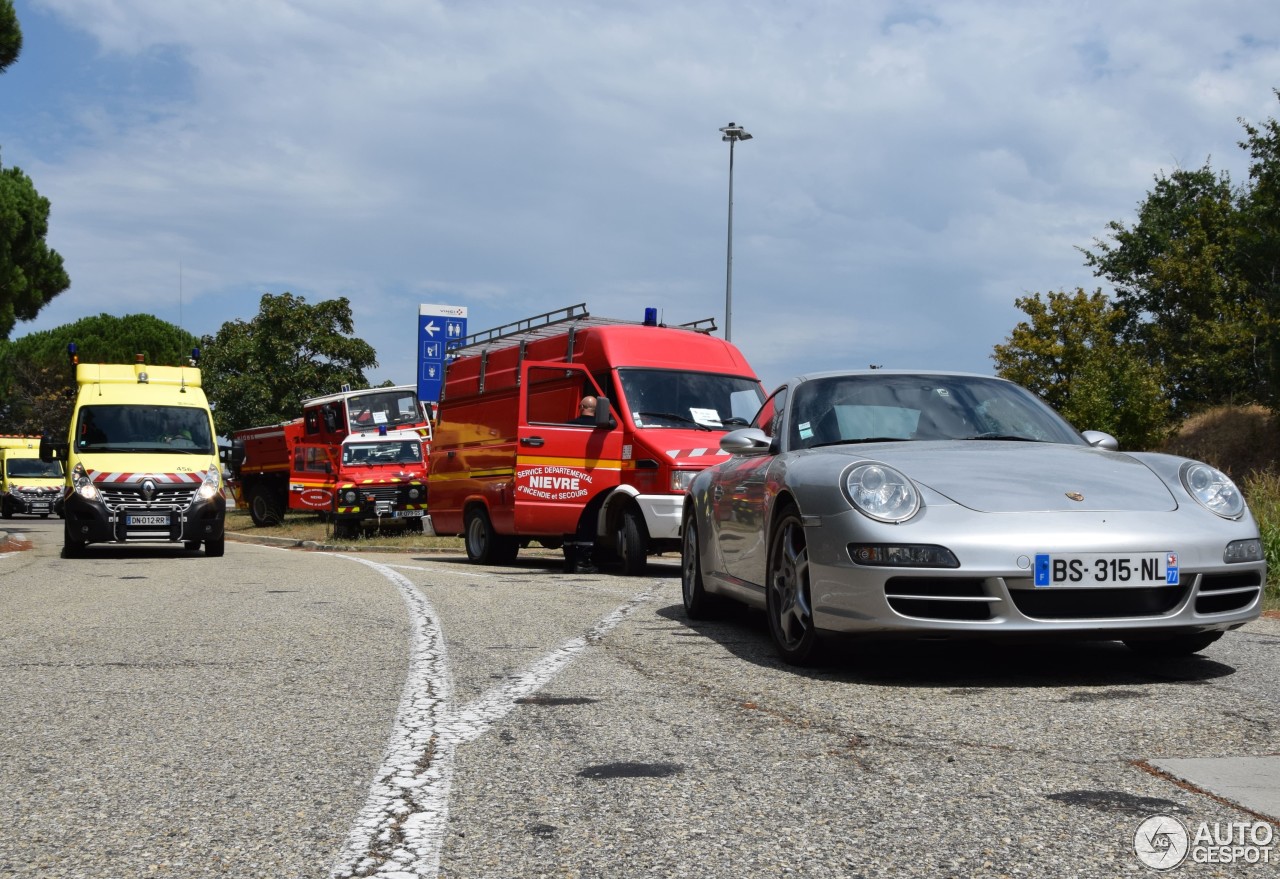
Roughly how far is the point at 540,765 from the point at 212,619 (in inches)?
202

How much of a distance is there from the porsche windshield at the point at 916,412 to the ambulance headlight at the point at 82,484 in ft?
41.8

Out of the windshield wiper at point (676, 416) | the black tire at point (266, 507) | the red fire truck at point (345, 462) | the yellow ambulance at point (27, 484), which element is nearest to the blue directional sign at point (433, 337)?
the red fire truck at point (345, 462)

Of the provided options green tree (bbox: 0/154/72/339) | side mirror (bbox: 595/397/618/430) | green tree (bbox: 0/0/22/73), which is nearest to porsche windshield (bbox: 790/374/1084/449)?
side mirror (bbox: 595/397/618/430)

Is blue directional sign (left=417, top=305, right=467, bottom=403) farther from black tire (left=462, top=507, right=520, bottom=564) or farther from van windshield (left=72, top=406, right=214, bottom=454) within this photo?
black tire (left=462, top=507, right=520, bottom=564)

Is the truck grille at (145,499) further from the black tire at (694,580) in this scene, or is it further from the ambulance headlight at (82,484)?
the black tire at (694,580)

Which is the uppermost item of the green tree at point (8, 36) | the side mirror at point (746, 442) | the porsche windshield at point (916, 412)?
the green tree at point (8, 36)

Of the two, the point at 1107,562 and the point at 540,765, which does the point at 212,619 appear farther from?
the point at 1107,562

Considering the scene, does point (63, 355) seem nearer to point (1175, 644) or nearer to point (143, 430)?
point (143, 430)

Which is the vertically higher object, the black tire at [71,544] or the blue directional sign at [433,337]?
the blue directional sign at [433,337]

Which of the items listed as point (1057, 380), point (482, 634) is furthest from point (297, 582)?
point (1057, 380)

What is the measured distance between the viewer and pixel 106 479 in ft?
56.6

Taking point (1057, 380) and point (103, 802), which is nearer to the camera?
point (103, 802)

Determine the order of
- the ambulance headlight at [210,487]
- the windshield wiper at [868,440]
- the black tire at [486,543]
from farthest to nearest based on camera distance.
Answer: the ambulance headlight at [210,487] → the black tire at [486,543] → the windshield wiper at [868,440]

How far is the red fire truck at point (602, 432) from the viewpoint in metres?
13.6
